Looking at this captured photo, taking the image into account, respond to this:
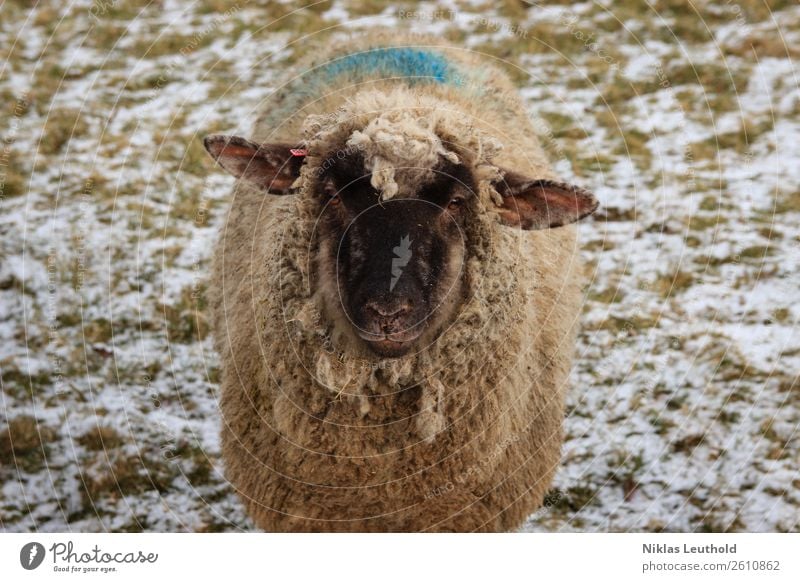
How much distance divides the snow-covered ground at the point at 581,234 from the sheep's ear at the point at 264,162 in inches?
85.5

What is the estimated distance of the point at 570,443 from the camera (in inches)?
204

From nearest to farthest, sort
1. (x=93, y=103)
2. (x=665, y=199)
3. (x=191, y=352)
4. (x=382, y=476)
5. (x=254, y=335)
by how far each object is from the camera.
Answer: (x=382, y=476) → (x=254, y=335) → (x=191, y=352) → (x=665, y=199) → (x=93, y=103)

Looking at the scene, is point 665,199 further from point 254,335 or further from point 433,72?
point 254,335

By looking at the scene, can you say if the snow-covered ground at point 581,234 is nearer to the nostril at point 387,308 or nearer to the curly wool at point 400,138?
the nostril at point 387,308

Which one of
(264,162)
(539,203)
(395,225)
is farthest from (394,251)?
(264,162)

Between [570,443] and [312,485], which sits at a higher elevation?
[312,485]

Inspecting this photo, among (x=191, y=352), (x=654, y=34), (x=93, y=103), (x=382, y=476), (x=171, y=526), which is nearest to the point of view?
(x=382, y=476)

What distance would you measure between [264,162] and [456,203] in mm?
941

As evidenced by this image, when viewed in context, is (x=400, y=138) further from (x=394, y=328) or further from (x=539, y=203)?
(x=394, y=328)

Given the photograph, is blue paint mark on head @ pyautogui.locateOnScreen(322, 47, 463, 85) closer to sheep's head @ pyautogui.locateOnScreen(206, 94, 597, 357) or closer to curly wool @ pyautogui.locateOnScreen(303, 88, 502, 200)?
curly wool @ pyautogui.locateOnScreen(303, 88, 502, 200)

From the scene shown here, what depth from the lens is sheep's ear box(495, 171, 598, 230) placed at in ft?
11.4

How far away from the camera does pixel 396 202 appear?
338 cm
